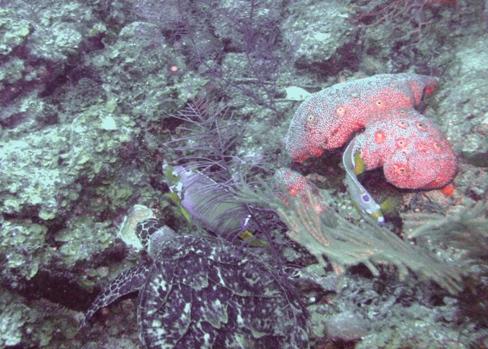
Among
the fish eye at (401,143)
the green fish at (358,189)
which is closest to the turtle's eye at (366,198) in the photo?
the green fish at (358,189)

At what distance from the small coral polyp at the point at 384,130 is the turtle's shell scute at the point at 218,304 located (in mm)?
1207

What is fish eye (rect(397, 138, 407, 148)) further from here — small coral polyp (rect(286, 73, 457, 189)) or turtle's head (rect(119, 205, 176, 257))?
turtle's head (rect(119, 205, 176, 257))

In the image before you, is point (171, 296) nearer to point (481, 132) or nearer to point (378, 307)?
point (378, 307)

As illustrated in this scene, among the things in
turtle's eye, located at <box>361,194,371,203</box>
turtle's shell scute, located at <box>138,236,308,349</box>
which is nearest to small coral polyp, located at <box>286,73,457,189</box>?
turtle's eye, located at <box>361,194,371,203</box>

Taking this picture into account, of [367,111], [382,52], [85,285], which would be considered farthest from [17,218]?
[382,52]

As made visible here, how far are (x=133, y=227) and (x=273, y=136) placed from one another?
1.63 m

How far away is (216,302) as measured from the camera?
2193 millimetres

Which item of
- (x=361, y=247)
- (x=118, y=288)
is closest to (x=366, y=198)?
(x=361, y=247)

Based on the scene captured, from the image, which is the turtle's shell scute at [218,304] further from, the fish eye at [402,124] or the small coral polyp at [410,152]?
the fish eye at [402,124]

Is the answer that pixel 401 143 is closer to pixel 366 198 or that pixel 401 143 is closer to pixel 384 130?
pixel 384 130

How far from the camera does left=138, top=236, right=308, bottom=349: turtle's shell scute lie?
6.86 feet

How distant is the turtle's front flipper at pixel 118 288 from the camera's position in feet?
8.56

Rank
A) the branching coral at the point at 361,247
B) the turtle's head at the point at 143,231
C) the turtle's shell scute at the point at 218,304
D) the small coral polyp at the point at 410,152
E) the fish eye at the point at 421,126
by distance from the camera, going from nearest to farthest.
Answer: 1. the branching coral at the point at 361,247
2. the turtle's shell scute at the point at 218,304
3. the small coral polyp at the point at 410,152
4. the fish eye at the point at 421,126
5. the turtle's head at the point at 143,231

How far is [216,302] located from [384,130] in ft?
5.90
